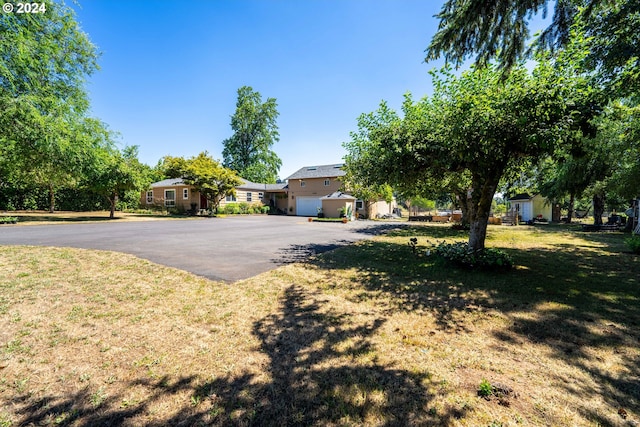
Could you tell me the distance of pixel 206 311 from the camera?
4.02 meters

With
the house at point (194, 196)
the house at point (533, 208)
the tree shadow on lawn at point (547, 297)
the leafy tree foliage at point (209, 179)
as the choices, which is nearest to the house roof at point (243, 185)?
the house at point (194, 196)

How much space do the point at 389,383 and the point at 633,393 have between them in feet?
7.24

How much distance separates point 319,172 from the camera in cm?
3475

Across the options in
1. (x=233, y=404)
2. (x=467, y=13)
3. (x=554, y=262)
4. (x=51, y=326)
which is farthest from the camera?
(x=554, y=262)

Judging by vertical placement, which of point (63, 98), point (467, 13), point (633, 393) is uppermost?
point (63, 98)

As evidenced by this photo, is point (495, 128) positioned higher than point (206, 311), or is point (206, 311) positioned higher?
point (495, 128)

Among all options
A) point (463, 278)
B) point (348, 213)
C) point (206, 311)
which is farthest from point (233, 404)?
point (348, 213)

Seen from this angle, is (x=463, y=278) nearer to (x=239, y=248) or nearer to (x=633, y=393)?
(x=633, y=393)

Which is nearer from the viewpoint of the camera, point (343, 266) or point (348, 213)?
point (343, 266)

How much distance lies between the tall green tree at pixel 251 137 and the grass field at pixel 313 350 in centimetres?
4381

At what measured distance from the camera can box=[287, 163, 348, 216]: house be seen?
3303cm

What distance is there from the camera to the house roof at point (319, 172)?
1305 inches

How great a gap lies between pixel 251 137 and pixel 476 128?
1814 inches

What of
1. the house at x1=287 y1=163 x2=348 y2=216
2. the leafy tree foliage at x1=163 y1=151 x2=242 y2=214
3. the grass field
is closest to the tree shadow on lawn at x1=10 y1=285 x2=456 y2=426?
the grass field
